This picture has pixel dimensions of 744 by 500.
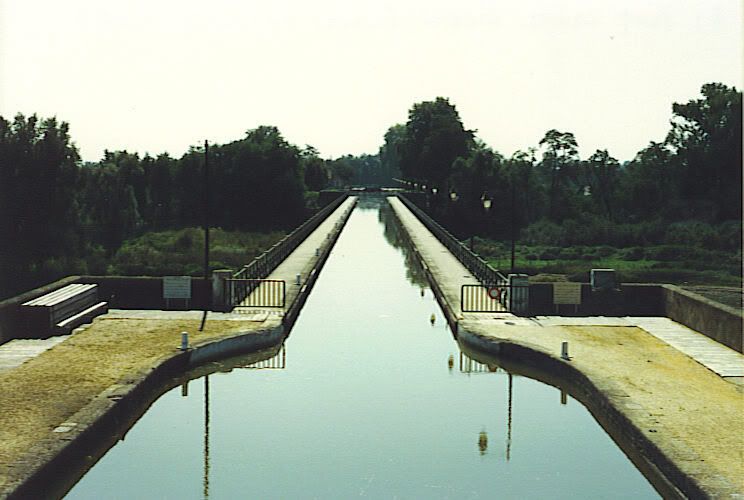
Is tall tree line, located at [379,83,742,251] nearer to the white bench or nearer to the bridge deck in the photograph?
the bridge deck

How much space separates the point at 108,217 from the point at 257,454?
151ft

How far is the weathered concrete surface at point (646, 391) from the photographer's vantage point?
36.2 ft

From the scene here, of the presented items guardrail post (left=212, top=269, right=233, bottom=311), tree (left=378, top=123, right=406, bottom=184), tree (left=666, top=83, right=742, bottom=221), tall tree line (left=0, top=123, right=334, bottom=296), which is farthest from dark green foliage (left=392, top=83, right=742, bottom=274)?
tree (left=378, top=123, right=406, bottom=184)

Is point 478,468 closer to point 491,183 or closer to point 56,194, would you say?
point 56,194

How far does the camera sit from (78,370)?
1547 centimetres

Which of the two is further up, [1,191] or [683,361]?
[1,191]

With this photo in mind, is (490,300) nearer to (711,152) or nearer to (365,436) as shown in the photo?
(365,436)

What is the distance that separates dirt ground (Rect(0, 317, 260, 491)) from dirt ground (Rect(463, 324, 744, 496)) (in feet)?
22.6

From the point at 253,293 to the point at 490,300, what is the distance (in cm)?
660

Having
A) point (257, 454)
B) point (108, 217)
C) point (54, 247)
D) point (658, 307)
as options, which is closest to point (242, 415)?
point (257, 454)

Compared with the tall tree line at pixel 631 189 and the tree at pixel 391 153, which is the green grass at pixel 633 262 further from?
the tree at pixel 391 153

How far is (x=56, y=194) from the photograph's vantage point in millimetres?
43000

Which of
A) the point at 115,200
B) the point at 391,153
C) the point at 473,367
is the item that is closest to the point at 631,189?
the point at 115,200

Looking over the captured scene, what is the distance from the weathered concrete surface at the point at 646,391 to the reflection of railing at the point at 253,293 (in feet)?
15.7
